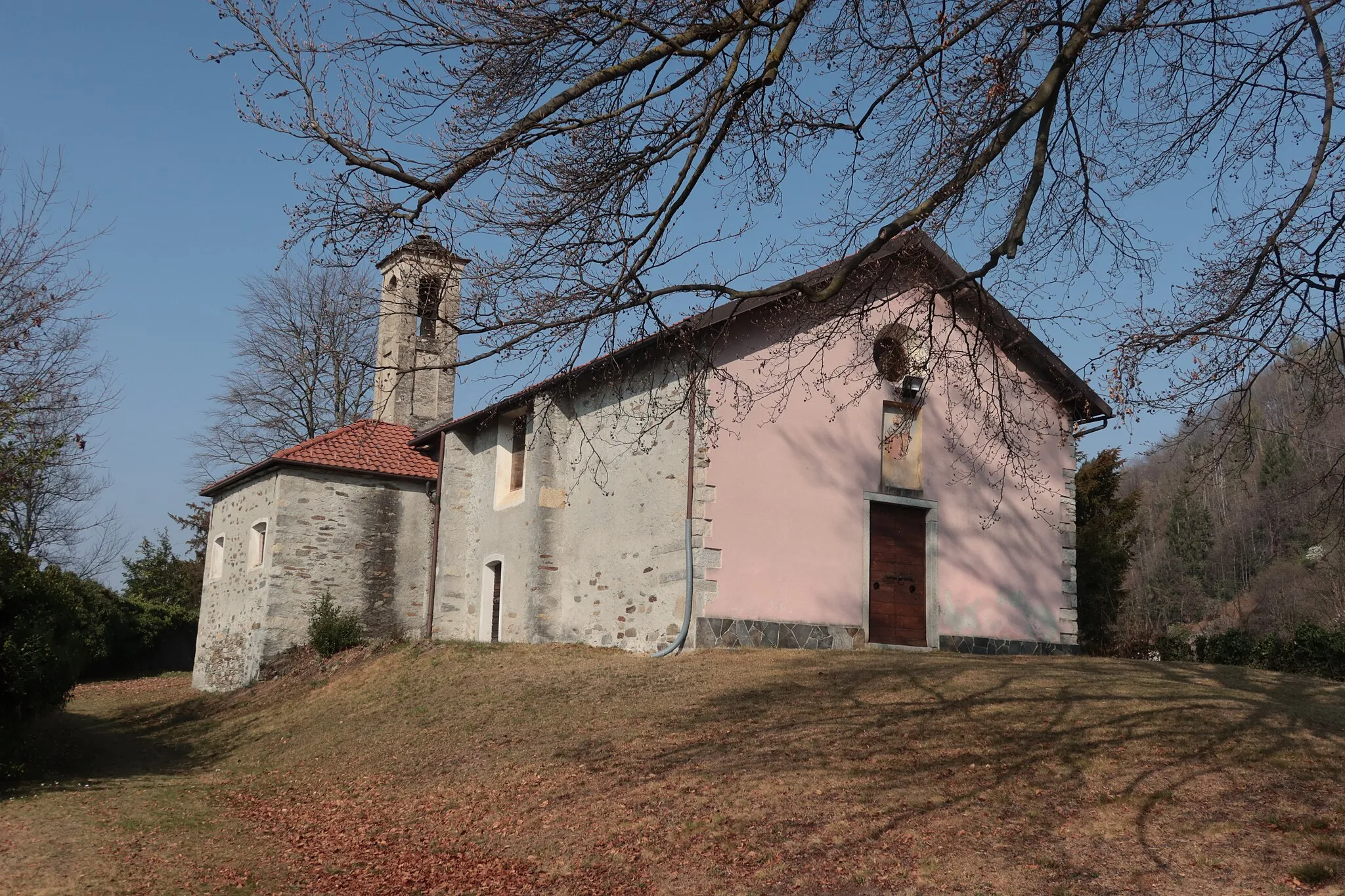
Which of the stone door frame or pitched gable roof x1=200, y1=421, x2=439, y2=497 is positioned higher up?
pitched gable roof x1=200, y1=421, x2=439, y2=497

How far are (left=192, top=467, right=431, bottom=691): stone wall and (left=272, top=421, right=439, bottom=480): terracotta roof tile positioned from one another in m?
0.23

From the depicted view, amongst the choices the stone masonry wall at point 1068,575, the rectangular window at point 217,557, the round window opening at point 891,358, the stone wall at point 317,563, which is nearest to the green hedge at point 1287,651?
the stone masonry wall at point 1068,575

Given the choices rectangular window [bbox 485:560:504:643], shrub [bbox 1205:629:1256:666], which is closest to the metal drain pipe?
rectangular window [bbox 485:560:504:643]

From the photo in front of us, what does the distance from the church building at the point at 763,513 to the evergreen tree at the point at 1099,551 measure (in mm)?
4818

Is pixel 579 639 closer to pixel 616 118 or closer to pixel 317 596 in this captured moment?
pixel 317 596

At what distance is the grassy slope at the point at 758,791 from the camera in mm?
6977

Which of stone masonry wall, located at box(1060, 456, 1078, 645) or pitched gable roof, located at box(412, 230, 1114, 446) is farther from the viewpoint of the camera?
stone masonry wall, located at box(1060, 456, 1078, 645)

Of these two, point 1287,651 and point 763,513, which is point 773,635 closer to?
point 763,513

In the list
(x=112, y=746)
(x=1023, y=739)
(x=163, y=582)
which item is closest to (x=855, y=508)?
(x=1023, y=739)

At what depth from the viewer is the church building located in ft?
48.9

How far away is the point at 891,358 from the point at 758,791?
8647 mm

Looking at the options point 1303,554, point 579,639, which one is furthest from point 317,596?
point 1303,554

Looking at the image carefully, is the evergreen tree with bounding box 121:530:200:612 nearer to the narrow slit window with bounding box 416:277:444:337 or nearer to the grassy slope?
the grassy slope

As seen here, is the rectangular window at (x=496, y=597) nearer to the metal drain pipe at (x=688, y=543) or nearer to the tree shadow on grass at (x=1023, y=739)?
the metal drain pipe at (x=688, y=543)
